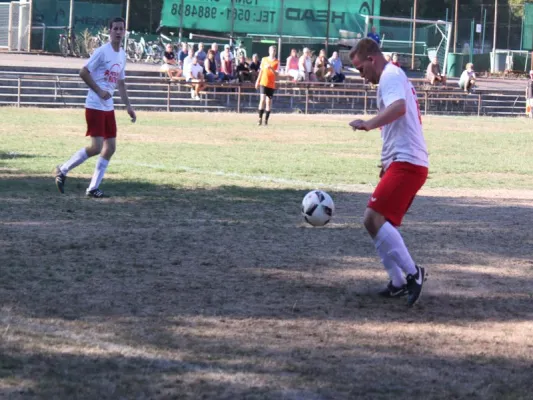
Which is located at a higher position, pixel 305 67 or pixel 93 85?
pixel 305 67

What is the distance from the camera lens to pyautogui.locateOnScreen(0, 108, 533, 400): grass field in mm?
5020

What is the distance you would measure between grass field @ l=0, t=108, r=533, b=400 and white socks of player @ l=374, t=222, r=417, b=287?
0.20m

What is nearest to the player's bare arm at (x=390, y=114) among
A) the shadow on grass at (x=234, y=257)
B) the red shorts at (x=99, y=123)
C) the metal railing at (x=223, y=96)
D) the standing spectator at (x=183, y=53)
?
the shadow on grass at (x=234, y=257)

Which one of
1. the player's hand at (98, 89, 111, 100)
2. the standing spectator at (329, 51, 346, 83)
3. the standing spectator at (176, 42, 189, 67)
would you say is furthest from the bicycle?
the player's hand at (98, 89, 111, 100)

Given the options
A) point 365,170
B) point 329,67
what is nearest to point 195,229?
point 365,170

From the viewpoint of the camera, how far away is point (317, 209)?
825 cm

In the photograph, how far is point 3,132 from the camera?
21.2 metres

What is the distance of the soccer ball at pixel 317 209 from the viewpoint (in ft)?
27.1

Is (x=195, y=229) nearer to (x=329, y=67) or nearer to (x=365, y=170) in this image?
(x=365, y=170)

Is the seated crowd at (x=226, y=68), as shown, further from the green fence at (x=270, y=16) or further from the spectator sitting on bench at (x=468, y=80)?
the spectator sitting on bench at (x=468, y=80)

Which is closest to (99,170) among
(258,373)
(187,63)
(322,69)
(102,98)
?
(102,98)

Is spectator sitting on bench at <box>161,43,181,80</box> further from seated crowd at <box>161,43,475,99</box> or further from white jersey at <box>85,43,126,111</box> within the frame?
white jersey at <box>85,43,126,111</box>

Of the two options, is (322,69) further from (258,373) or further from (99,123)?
(258,373)

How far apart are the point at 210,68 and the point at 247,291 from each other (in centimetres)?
2887
